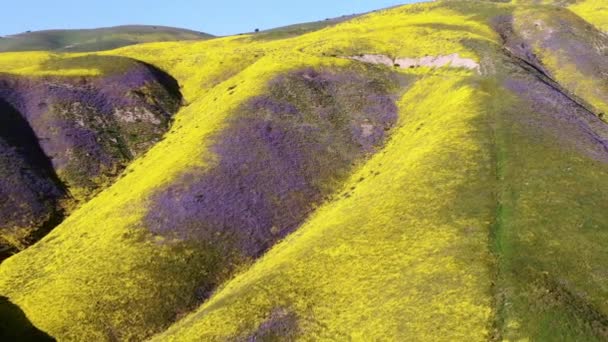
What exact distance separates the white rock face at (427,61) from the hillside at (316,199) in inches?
14.1

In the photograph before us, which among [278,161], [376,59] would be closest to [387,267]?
[278,161]

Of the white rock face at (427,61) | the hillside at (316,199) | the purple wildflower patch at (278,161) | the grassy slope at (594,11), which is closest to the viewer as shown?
the hillside at (316,199)

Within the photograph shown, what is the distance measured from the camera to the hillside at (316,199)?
42750 millimetres

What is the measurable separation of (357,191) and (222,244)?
15263 mm

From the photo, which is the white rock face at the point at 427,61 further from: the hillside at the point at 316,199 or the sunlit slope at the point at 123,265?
the sunlit slope at the point at 123,265

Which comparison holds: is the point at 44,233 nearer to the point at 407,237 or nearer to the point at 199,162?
the point at 199,162

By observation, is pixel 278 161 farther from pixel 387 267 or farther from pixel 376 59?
pixel 376 59

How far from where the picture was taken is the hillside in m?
42.8

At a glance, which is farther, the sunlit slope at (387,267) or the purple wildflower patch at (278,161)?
the purple wildflower patch at (278,161)

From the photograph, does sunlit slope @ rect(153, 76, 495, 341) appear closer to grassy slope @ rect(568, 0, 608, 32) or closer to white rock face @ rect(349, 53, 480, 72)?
white rock face @ rect(349, 53, 480, 72)

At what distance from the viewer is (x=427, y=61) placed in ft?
309

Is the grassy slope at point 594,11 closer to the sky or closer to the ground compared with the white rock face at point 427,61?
closer to the ground

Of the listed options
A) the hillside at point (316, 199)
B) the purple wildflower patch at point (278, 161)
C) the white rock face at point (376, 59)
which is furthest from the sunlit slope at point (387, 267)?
the white rock face at point (376, 59)

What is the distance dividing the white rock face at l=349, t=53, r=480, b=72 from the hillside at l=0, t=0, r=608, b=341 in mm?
358
